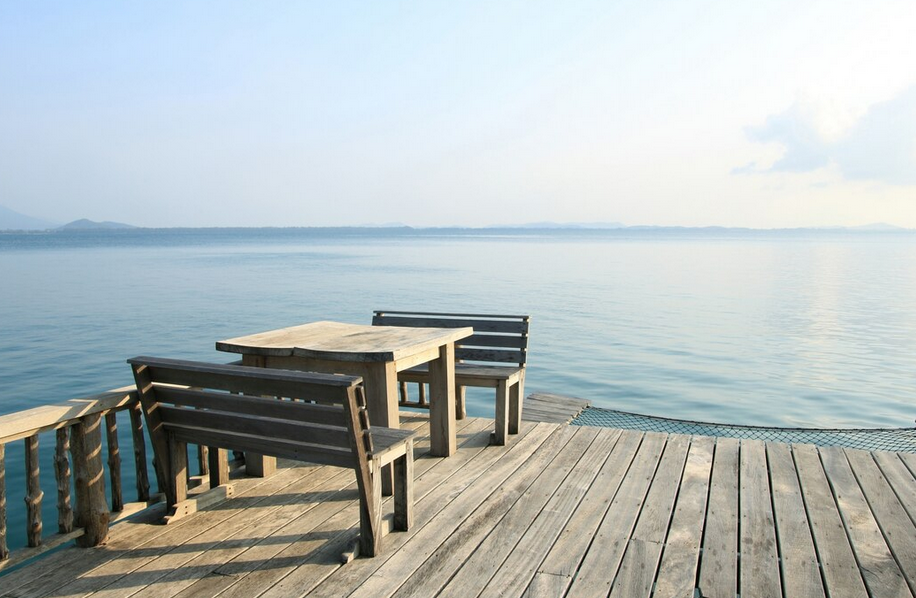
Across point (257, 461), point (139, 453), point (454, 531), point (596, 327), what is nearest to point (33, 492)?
point (139, 453)

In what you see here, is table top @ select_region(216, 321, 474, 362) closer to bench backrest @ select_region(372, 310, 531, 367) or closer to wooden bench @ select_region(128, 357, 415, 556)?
wooden bench @ select_region(128, 357, 415, 556)

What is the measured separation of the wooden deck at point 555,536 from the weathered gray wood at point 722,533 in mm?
11

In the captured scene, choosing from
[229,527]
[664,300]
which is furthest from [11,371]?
[664,300]

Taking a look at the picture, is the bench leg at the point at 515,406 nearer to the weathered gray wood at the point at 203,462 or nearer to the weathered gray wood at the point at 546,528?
the weathered gray wood at the point at 546,528

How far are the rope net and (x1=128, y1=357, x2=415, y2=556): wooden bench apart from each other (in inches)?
167

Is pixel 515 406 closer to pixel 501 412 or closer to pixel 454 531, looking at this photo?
pixel 501 412

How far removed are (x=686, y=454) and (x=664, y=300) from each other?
19.6m

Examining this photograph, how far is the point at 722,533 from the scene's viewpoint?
3748 millimetres

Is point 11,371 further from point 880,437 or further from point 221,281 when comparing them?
point 221,281

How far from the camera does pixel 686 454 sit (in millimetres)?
5141

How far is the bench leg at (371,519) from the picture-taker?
10.9ft

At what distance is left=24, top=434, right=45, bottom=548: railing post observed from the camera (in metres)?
3.15

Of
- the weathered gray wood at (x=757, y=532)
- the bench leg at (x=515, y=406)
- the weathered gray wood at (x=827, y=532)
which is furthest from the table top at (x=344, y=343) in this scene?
the weathered gray wood at (x=827, y=532)

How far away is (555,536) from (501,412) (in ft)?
5.38
